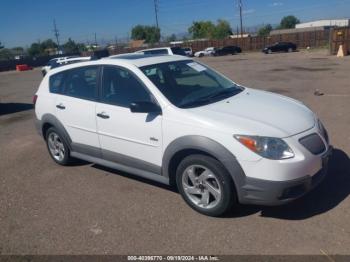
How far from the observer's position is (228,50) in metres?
50.4

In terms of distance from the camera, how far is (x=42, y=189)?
5207 mm

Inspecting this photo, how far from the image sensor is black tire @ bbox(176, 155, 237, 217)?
148 inches

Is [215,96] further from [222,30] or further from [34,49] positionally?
[34,49]

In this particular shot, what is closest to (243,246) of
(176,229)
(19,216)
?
(176,229)

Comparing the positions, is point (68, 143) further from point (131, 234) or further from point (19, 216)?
point (131, 234)

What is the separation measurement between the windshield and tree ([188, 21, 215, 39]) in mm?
101620

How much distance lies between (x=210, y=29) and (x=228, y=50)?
58.3 meters

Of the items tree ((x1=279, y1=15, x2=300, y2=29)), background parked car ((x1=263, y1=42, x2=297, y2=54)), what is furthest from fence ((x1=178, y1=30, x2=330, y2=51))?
tree ((x1=279, y1=15, x2=300, y2=29))

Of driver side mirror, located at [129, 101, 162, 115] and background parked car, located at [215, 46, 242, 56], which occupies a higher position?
driver side mirror, located at [129, 101, 162, 115]

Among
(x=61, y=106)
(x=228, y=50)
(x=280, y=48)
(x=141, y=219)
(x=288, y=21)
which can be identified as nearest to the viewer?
(x=141, y=219)

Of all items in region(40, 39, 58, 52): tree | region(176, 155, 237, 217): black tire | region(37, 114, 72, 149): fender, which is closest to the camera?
region(176, 155, 237, 217): black tire

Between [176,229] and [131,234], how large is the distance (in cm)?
46

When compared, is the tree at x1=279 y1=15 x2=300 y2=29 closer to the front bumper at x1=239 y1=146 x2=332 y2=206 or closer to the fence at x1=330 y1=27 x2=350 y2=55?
the fence at x1=330 y1=27 x2=350 y2=55

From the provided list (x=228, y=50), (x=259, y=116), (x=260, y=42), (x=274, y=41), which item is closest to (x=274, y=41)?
(x=274, y=41)
